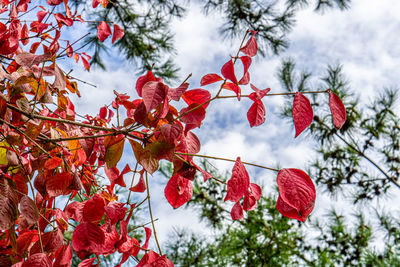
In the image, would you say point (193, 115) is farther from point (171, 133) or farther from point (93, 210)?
point (93, 210)

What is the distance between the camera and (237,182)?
16.9 inches

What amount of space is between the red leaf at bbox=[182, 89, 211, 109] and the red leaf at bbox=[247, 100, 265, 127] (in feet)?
0.21

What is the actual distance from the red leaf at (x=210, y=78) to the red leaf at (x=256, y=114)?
6cm

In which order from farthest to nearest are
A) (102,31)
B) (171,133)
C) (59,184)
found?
(102,31), (59,184), (171,133)

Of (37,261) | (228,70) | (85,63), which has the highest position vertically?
(85,63)

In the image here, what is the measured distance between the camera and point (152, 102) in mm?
383

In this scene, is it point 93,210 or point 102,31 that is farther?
point 102,31

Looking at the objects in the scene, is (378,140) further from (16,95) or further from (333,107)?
(16,95)

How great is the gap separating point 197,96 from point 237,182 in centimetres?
13

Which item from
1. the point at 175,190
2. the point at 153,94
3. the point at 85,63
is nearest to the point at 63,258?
the point at 175,190

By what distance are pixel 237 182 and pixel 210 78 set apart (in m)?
0.15

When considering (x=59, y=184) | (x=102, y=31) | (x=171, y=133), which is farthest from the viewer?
(x=102, y=31)

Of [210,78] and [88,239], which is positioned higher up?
[210,78]

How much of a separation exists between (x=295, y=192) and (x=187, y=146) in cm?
16
